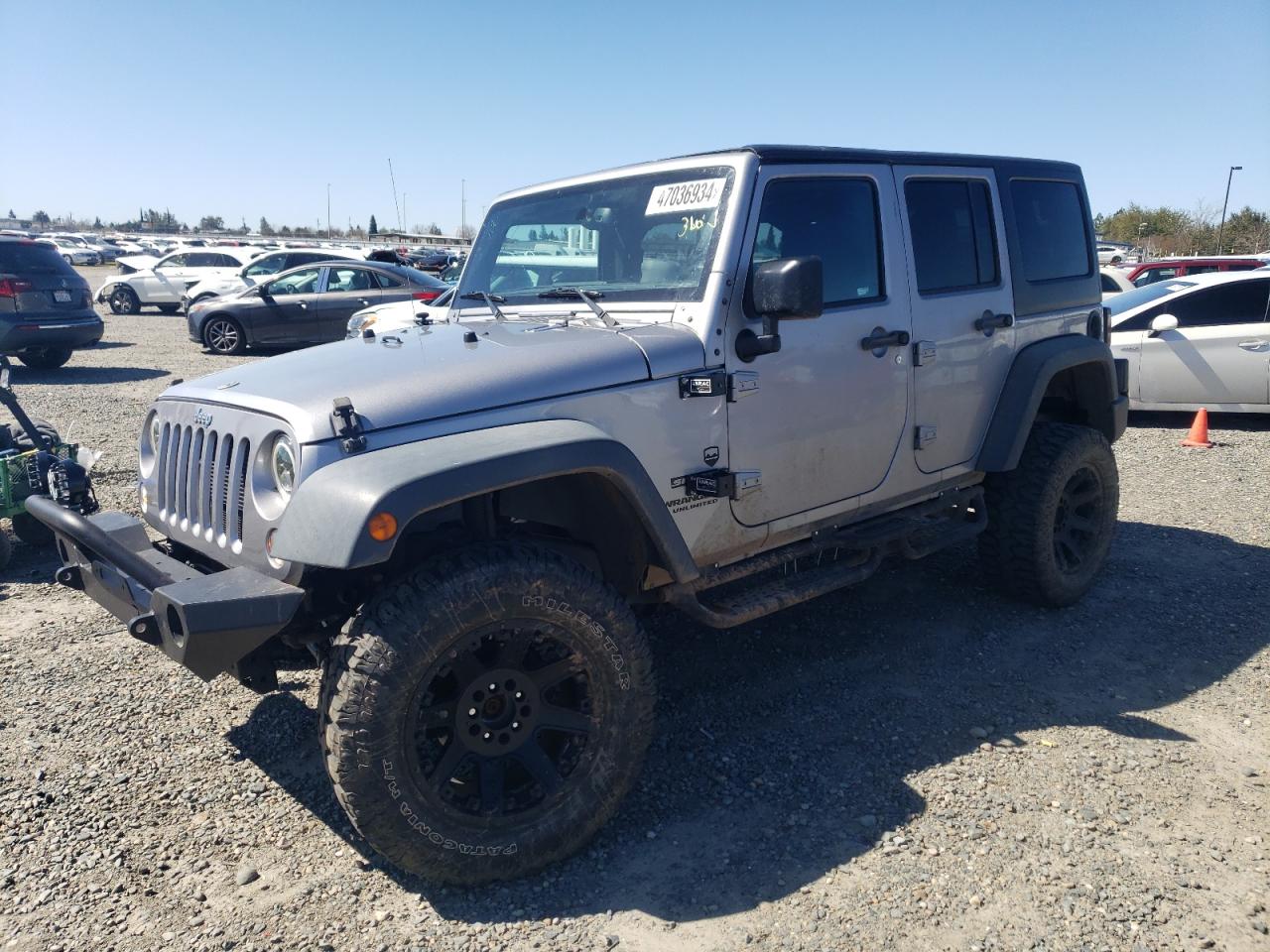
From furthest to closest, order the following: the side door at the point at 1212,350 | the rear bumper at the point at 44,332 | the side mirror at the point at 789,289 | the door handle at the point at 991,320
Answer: the rear bumper at the point at 44,332 < the side door at the point at 1212,350 < the door handle at the point at 991,320 < the side mirror at the point at 789,289

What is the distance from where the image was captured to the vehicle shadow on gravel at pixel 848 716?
2.90m

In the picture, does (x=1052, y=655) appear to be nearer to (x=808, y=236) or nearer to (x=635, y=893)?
(x=808, y=236)

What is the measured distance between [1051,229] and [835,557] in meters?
2.24

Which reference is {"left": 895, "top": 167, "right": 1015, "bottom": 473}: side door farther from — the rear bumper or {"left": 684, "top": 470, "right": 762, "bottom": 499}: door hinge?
the rear bumper

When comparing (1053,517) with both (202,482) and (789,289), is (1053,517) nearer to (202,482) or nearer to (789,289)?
(789,289)

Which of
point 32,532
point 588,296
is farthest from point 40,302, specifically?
point 588,296

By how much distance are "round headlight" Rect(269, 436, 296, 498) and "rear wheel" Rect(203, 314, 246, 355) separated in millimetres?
12618

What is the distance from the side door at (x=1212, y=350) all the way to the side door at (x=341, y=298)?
10483 millimetres

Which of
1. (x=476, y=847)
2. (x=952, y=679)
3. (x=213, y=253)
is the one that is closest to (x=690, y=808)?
(x=476, y=847)

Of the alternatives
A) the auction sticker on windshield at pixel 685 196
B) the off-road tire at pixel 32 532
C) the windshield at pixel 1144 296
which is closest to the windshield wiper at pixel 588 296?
the auction sticker on windshield at pixel 685 196

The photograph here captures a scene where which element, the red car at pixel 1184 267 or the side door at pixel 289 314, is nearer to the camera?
the red car at pixel 1184 267

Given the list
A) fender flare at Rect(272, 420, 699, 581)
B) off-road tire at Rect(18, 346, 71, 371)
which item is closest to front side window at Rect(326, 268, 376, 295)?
off-road tire at Rect(18, 346, 71, 371)

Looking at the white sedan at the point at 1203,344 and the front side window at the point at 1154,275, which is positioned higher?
the front side window at the point at 1154,275

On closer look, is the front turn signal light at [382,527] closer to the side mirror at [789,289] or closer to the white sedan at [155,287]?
the side mirror at [789,289]
